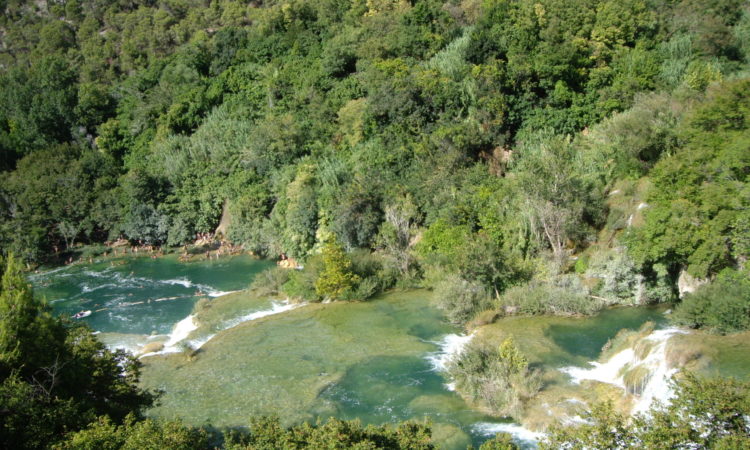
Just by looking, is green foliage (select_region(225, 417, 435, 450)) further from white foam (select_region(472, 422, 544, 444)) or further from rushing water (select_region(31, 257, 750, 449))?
white foam (select_region(472, 422, 544, 444))

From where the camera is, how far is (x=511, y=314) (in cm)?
2858

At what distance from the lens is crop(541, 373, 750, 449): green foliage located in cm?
1261

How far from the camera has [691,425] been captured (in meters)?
13.0

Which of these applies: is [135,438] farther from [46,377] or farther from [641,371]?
[641,371]

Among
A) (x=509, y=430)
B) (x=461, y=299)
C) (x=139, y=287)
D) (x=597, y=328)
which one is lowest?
(x=139, y=287)

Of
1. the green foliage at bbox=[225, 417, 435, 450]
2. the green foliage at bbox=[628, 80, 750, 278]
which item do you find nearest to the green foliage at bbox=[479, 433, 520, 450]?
the green foliage at bbox=[225, 417, 435, 450]

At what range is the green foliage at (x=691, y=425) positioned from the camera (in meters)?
12.6

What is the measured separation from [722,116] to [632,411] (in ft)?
52.2

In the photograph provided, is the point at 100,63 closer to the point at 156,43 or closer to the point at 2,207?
the point at 156,43

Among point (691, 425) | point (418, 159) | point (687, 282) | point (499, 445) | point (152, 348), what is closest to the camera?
point (691, 425)

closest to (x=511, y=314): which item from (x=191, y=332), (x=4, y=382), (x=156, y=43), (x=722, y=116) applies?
(x=722, y=116)

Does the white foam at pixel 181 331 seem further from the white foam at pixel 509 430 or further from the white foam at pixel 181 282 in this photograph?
the white foam at pixel 509 430

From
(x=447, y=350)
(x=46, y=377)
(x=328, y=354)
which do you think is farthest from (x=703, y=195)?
(x=46, y=377)

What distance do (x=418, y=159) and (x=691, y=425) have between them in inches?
1191
